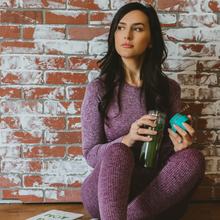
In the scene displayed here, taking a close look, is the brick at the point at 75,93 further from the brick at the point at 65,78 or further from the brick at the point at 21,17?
the brick at the point at 21,17

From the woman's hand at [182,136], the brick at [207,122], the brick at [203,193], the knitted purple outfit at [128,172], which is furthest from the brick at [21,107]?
the brick at [203,193]

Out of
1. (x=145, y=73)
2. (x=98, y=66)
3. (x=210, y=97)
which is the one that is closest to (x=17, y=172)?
(x=98, y=66)

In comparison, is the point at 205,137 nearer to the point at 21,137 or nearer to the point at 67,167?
the point at 67,167

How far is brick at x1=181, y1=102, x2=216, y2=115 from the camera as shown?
4.59 feet

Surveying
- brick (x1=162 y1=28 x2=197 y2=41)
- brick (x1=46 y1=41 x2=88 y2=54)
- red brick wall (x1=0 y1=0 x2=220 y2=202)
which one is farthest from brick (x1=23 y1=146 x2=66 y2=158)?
brick (x1=162 y1=28 x2=197 y2=41)

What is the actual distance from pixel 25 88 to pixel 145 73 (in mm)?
645

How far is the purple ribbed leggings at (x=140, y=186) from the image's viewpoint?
31.0 inches

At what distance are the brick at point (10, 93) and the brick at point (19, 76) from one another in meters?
0.04

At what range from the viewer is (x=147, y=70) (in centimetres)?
125

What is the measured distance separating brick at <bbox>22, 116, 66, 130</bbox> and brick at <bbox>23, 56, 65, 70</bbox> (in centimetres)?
27

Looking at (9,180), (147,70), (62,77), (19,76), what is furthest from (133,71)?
(9,180)

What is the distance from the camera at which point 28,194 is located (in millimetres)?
1396

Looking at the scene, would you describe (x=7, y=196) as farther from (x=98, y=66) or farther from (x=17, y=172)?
(x=98, y=66)

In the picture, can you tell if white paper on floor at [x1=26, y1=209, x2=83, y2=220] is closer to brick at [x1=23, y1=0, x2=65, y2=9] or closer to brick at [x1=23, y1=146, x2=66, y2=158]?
brick at [x1=23, y1=146, x2=66, y2=158]
